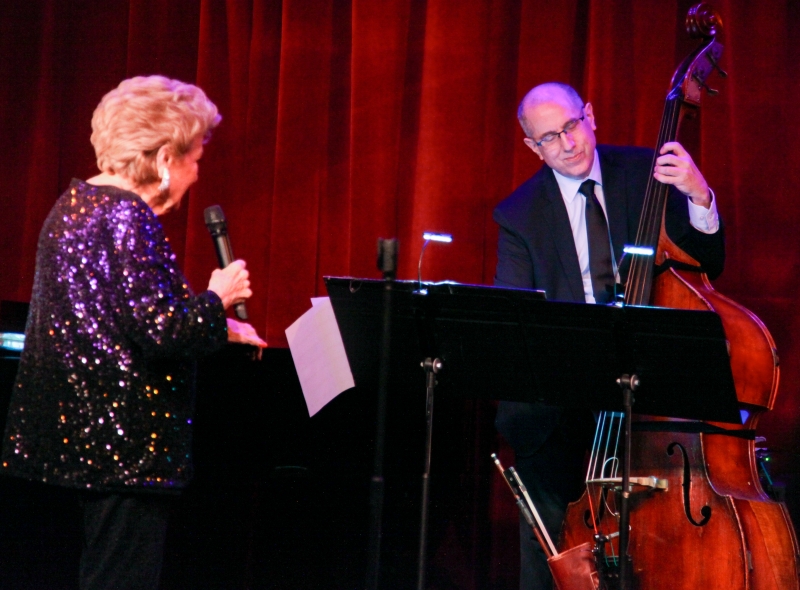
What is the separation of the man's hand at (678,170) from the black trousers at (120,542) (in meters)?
1.51

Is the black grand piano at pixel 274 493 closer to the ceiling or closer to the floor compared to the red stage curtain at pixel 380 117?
closer to the floor

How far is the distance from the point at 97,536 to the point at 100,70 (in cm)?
265

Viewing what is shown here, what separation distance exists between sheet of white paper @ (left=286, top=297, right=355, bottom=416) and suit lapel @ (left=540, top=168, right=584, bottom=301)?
76cm

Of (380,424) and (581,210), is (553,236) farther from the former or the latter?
(380,424)

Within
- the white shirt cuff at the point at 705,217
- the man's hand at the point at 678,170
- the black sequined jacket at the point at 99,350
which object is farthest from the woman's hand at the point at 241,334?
the white shirt cuff at the point at 705,217

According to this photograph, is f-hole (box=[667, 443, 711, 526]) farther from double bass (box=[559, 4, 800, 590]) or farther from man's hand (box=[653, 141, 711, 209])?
man's hand (box=[653, 141, 711, 209])

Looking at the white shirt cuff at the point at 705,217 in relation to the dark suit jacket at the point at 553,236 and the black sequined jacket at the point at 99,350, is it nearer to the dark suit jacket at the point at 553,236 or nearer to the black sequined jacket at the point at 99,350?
the dark suit jacket at the point at 553,236

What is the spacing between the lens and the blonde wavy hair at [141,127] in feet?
6.39

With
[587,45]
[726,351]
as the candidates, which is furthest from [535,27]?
[726,351]

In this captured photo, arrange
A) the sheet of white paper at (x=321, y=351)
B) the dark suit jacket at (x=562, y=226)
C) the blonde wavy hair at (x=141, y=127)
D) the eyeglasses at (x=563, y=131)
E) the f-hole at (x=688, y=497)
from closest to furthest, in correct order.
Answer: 1. the blonde wavy hair at (x=141, y=127)
2. the f-hole at (x=688, y=497)
3. the sheet of white paper at (x=321, y=351)
4. the dark suit jacket at (x=562, y=226)
5. the eyeglasses at (x=563, y=131)

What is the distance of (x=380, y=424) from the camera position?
6.21 ft

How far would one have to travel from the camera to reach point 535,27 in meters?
3.70

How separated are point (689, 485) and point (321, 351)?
101cm

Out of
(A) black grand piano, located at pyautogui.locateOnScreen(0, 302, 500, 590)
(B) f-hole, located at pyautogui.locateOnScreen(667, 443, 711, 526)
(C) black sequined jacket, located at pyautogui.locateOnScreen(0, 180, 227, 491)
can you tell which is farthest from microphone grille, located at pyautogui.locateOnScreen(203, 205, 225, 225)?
(B) f-hole, located at pyautogui.locateOnScreen(667, 443, 711, 526)
